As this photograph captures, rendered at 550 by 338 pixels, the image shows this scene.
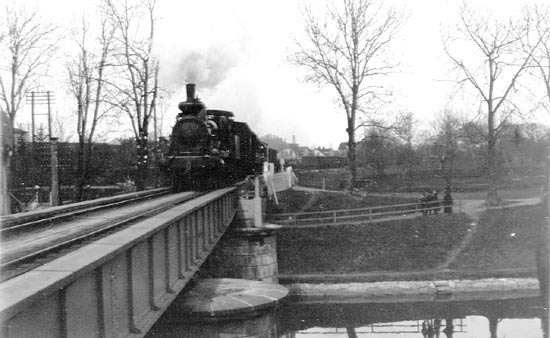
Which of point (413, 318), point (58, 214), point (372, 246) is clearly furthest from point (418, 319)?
point (58, 214)

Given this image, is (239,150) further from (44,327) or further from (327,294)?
(44,327)

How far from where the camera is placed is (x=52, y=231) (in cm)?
923

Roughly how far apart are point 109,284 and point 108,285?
0.18 feet

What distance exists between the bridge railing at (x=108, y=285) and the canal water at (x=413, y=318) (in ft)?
39.8

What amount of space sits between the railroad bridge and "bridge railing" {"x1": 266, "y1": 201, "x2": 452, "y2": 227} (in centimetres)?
2009

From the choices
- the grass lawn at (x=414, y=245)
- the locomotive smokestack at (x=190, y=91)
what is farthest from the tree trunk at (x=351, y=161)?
the locomotive smokestack at (x=190, y=91)

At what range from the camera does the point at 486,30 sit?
3559 cm

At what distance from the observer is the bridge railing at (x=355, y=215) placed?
3278cm

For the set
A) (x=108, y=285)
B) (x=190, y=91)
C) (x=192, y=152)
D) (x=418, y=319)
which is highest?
(x=190, y=91)

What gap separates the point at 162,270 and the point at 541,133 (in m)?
85.8

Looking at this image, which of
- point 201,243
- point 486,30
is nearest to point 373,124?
point 486,30

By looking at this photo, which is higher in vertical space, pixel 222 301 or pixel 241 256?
pixel 222 301

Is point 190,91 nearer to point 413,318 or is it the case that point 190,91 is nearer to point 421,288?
point 413,318

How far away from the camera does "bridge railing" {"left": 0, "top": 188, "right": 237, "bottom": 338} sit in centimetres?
478
